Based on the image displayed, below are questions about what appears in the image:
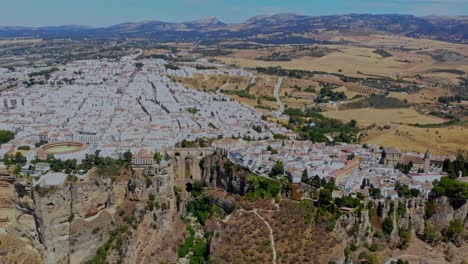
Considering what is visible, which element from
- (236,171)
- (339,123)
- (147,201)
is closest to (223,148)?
(236,171)

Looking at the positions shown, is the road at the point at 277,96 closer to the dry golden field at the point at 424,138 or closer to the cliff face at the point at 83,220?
the dry golden field at the point at 424,138

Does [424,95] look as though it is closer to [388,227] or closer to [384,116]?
[384,116]

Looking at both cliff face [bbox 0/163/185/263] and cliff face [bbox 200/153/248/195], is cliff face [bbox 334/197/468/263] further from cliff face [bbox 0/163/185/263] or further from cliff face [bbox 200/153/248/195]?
cliff face [bbox 0/163/185/263]

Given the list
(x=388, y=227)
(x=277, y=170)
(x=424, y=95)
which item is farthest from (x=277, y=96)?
(x=388, y=227)

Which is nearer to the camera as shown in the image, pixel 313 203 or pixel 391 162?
pixel 313 203

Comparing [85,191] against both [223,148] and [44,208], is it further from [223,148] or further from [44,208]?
[223,148]

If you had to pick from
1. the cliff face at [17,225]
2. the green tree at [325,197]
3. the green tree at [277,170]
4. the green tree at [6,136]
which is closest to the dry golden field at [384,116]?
the green tree at [277,170]
